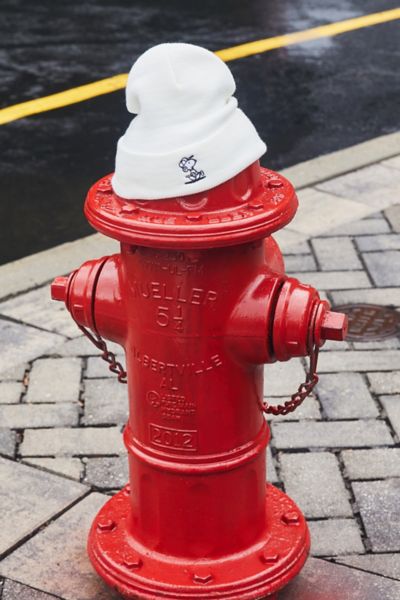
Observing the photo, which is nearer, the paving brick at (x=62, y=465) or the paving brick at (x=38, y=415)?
the paving brick at (x=62, y=465)

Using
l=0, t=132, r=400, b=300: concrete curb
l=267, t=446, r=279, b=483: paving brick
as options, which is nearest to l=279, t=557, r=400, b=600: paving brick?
l=267, t=446, r=279, b=483: paving brick

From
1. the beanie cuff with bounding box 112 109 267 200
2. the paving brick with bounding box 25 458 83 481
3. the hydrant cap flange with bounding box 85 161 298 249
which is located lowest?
the paving brick with bounding box 25 458 83 481

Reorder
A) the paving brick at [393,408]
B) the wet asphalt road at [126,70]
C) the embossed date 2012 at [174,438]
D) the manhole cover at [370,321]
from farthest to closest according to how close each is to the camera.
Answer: the wet asphalt road at [126,70]
the manhole cover at [370,321]
the paving brick at [393,408]
the embossed date 2012 at [174,438]

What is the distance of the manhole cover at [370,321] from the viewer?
4.72 meters

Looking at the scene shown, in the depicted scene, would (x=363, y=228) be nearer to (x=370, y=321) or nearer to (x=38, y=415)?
(x=370, y=321)

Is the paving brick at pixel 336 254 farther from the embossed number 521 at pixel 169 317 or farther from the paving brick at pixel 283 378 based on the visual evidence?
the embossed number 521 at pixel 169 317

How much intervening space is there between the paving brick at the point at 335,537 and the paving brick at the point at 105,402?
3.15 ft

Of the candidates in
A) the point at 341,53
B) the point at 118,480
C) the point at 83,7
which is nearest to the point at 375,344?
the point at 118,480

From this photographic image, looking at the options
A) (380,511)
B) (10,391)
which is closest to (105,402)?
(10,391)

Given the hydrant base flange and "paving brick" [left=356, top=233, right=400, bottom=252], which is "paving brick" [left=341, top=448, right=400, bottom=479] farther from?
"paving brick" [left=356, top=233, right=400, bottom=252]

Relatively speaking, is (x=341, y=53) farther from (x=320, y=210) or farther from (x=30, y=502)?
(x=30, y=502)

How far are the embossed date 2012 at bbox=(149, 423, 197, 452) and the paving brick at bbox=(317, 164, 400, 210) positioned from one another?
3.37m

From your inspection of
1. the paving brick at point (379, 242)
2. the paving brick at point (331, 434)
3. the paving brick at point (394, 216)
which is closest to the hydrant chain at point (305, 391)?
the paving brick at point (331, 434)

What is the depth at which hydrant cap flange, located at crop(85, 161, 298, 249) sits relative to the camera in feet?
8.86
